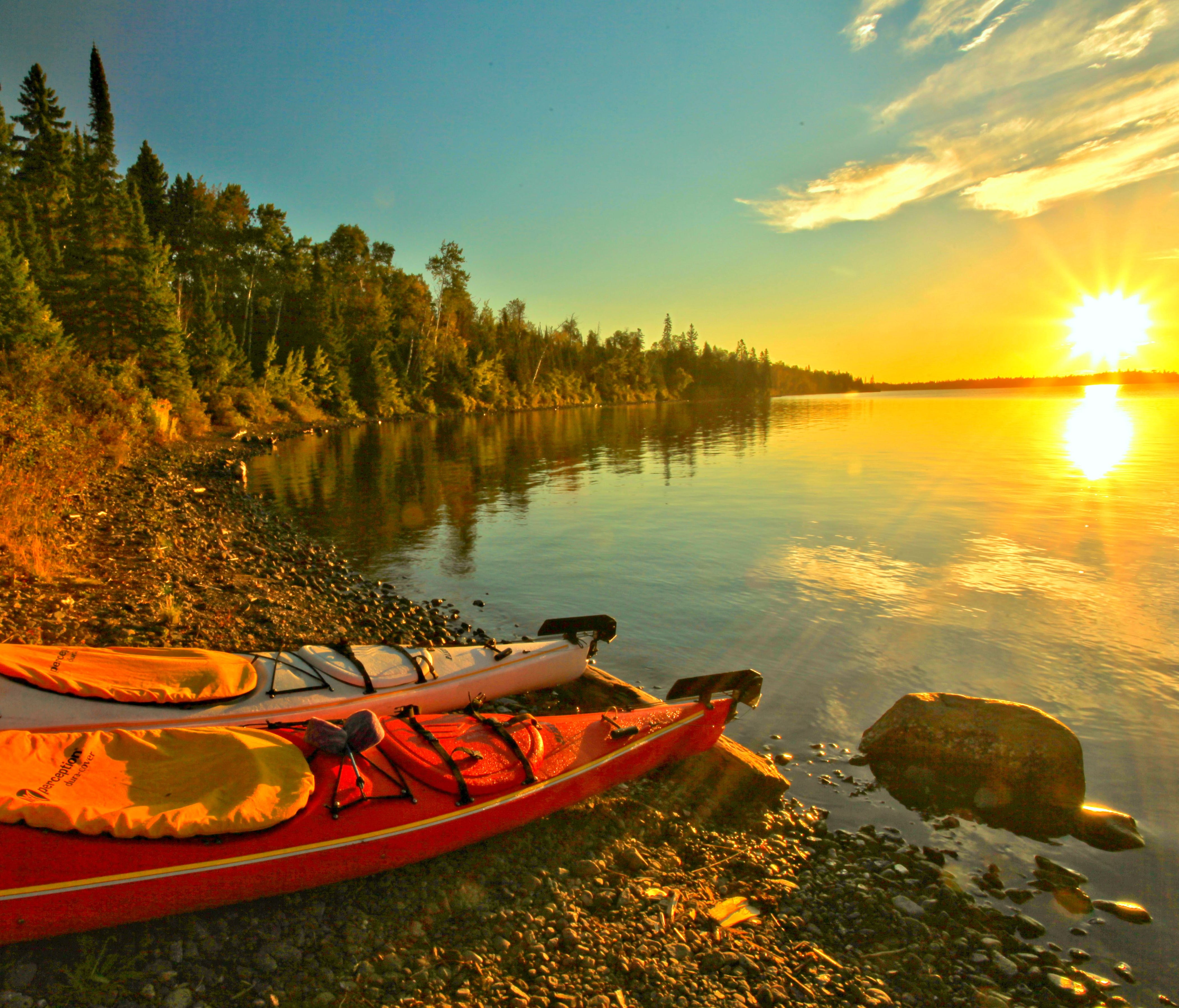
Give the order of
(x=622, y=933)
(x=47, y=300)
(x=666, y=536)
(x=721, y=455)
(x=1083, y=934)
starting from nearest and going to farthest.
A: (x=622, y=933) → (x=1083, y=934) → (x=666, y=536) → (x=47, y=300) → (x=721, y=455)

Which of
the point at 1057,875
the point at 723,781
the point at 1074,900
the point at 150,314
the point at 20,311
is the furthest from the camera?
the point at 150,314

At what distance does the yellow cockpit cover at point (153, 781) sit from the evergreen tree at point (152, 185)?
50599 millimetres

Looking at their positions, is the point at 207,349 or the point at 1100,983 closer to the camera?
the point at 1100,983

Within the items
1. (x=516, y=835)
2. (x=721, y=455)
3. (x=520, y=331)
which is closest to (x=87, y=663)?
(x=516, y=835)

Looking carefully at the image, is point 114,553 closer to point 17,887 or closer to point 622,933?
point 17,887

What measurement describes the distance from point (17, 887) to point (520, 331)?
93.4 metres

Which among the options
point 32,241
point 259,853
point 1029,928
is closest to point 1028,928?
point 1029,928

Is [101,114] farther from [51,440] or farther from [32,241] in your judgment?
[51,440]

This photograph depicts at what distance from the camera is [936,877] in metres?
4.41

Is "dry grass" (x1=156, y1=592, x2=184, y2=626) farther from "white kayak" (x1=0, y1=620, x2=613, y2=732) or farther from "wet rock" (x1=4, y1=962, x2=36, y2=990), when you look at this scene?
"wet rock" (x1=4, y1=962, x2=36, y2=990)

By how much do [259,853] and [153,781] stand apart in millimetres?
848

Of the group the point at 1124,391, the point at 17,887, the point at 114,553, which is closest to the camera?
the point at 17,887

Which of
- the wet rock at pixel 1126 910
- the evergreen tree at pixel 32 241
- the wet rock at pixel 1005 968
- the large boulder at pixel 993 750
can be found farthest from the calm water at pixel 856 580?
the evergreen tree at pixel 32 241

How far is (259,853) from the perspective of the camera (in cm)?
334
